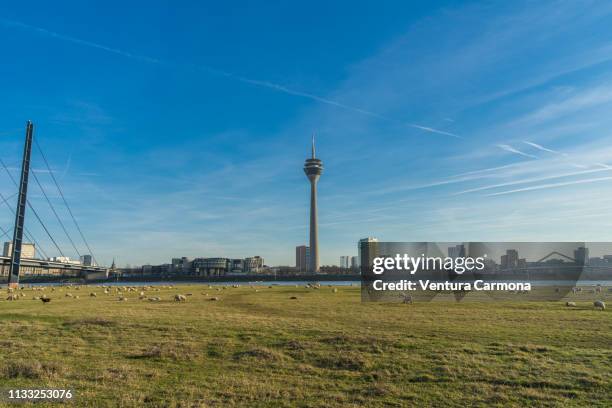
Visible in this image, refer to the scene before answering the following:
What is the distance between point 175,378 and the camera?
49.5 feet

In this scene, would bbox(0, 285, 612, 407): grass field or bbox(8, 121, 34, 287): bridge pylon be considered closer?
bbox(0, 285, 612, 407): grass field

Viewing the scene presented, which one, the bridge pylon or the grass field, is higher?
the bridge pylon

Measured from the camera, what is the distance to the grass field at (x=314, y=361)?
1320 centimetres

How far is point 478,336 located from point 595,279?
17758cm

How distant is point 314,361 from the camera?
1733 centimetres

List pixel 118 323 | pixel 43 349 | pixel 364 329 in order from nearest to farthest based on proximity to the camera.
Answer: pixel 43 349, pixel 364 329, pixel 118 323

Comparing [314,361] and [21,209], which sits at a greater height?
[21,209]

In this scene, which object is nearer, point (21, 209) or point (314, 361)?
point (314, 361)

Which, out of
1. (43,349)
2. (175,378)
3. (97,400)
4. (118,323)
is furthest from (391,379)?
(118,323)

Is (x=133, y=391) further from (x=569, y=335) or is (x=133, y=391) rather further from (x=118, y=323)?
(x=569, y=335)

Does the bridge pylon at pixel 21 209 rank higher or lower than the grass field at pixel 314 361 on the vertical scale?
higher

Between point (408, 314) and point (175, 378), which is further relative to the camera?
point (408, 314)

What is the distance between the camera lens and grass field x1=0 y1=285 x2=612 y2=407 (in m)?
13.2

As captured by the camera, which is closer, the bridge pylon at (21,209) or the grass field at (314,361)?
the grass field at (314,361)
